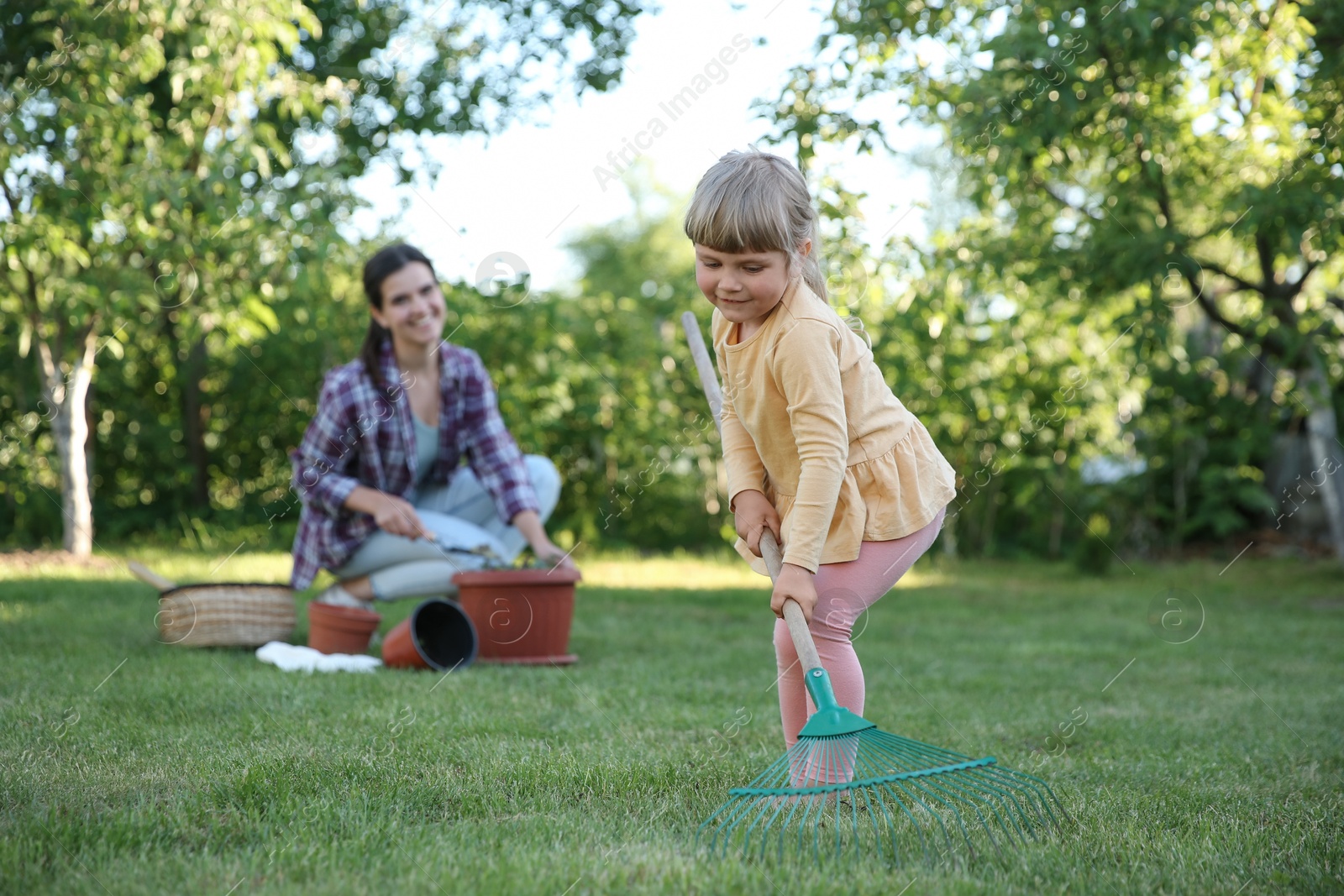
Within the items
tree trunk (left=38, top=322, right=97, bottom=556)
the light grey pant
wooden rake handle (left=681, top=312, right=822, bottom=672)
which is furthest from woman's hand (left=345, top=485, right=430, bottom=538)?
tree trunk (left=38, top=322, right=97, bottom=556)

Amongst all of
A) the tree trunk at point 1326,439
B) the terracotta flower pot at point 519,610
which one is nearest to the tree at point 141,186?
the terracotta flower pot at point 519,610

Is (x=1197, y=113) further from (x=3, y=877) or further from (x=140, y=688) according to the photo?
(x=3, y=877)

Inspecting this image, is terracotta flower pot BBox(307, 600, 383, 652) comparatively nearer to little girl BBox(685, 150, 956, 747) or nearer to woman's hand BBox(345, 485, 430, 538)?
Result: woman's hand BBox(345, 485, 430, 538)

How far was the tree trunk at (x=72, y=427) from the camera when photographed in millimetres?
6441

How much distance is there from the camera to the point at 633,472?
321 inches

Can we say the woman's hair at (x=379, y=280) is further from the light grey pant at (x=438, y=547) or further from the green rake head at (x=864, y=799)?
the green rake head at (x=864, y=799)

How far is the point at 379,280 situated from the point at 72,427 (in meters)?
3.36

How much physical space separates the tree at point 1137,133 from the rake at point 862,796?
3629mm

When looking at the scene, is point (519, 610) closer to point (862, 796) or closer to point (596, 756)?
point (596, 756)

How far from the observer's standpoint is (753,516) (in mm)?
2385

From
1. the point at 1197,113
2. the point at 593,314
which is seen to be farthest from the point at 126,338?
the point at 1197,113

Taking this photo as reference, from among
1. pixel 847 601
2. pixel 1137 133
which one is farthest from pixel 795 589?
pixel 1137 133

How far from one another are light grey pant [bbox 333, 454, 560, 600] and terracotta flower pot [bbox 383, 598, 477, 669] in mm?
213

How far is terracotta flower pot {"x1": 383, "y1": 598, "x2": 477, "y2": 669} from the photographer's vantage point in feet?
12.1
